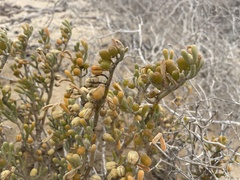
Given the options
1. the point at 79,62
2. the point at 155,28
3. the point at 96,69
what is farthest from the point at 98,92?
the point at 155,28

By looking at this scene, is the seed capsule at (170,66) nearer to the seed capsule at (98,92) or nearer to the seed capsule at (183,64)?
the seed capsule at (183,64)

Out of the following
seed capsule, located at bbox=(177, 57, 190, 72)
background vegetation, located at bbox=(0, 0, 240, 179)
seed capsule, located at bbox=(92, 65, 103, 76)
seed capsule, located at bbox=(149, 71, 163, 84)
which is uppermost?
seed capsule, located at bbox=(177, 57, 190, 72)

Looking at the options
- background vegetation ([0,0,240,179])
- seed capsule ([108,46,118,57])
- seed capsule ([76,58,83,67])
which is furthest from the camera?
background vegetation ([0,0,240,179])

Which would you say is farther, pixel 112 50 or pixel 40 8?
pixel 40 8

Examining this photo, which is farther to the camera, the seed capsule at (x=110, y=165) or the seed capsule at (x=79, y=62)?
the seed capsule at (x=79, y=62)

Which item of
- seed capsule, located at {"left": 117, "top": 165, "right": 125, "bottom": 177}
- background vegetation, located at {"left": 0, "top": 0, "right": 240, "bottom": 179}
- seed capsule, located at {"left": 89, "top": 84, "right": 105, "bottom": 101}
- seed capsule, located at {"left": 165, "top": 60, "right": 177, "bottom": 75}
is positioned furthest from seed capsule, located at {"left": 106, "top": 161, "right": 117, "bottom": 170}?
background vegetation, located at {"left": 0, "top": 0, "right": 240, "bottom": 179}

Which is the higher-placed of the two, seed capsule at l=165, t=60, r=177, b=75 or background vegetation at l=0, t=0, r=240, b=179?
seed capsule at l=165, t=60, r=177, b=75

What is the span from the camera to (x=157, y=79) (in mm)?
885

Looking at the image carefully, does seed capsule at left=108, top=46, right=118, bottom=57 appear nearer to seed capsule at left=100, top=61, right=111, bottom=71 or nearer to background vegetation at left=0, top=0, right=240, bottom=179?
seed capsule at left=100, top=61, right=111, bottom=71

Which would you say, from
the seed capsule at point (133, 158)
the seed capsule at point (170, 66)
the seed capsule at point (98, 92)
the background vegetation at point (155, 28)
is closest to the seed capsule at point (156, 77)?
the seed capsule at point (170, 66)

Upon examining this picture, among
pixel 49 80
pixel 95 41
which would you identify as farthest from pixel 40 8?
pixel 49 80

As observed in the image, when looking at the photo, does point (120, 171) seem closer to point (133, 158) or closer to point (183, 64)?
point (133, 158)

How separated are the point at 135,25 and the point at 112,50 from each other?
2.31m

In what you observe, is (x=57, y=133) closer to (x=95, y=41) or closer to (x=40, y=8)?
(x=95, y=41)
